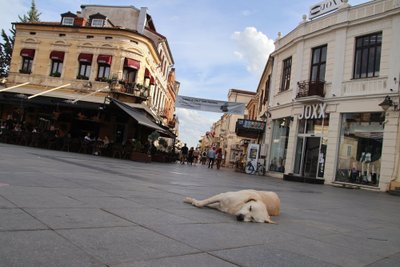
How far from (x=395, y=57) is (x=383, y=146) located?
4484 mm

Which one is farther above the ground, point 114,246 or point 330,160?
point 330,160

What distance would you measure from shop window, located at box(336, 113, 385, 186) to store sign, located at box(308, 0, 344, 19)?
6823 mm

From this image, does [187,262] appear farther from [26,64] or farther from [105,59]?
[26,64]

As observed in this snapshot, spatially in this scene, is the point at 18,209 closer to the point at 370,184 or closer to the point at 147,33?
the point at 370,184

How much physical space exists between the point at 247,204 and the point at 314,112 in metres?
18.9

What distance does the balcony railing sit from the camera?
75.0 feet

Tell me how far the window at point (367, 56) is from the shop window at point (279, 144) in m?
6.11

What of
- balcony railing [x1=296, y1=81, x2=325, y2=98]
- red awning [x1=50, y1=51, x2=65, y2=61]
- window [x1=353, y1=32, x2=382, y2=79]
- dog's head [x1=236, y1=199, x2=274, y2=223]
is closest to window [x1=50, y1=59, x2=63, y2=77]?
red awning [x1=50, y1=51, x2=65, y2=61]

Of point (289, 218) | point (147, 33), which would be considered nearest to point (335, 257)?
point (289, 218)

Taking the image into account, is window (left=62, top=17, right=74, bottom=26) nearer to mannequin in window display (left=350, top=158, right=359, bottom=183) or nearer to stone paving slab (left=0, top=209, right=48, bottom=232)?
mannequin in window display (left=350, top=158, right=359, bottom=183)

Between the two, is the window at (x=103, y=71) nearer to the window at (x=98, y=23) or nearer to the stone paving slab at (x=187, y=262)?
the window at (x=98, y=23)

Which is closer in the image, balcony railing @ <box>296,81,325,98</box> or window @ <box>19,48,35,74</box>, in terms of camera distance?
balcony railing @ <box>296,81,325,98</box>

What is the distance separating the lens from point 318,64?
24.2 meters

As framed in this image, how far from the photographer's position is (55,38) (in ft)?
106
